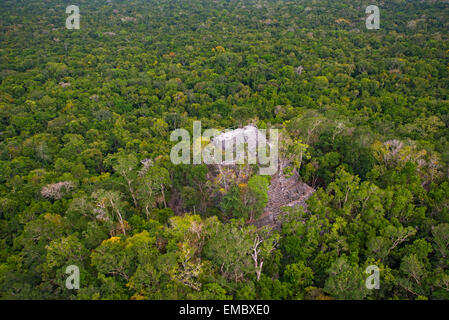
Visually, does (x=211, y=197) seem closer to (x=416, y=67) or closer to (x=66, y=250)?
(x=66, y=250)
